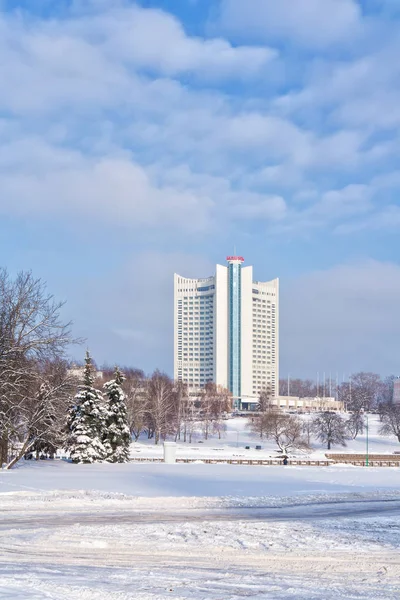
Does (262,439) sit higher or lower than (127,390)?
lower

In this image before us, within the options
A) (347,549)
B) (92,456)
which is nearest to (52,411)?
(92,456)

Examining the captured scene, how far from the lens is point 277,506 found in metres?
17.0

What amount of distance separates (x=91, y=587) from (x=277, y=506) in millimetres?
9179

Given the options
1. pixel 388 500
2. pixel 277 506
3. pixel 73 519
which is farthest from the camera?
pixel 388 500

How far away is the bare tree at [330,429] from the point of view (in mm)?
93375

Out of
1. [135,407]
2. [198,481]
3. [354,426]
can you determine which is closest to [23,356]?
[198,481]

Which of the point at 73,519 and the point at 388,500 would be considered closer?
the point at 73,519

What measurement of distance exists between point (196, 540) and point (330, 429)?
275 feet

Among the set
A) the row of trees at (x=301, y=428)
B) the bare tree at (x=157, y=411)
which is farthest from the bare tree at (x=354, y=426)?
the bare tree at (x=157, y=411)

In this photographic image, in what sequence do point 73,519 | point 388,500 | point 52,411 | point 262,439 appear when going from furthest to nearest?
point 262,439
point 52,411
point 388,500
point 73,519

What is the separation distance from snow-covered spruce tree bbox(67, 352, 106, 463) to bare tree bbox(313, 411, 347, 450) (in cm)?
5239

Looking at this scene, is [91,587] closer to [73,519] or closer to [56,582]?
[56,582]

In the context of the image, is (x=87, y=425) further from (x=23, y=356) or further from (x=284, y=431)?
(x=284, y=431)

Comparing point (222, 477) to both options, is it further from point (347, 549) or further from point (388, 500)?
point (347, 549)
